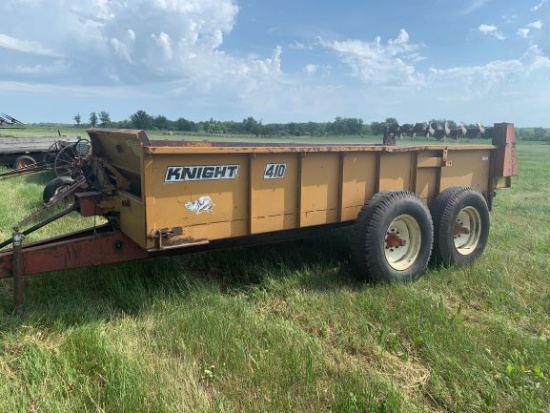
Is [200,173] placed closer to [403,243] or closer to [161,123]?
[403,243]

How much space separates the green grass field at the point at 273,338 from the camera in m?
2.83

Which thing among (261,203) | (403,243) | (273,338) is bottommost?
(273,338)

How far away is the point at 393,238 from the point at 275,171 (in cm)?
154

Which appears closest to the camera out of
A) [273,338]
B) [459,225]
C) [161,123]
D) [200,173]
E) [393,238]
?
[273,338]

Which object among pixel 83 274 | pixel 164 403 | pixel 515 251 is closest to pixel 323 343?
pixel 164 403

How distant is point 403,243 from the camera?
197 inches

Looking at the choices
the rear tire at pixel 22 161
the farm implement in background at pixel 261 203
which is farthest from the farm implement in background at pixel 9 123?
the farm implement in background at pixel 261 203

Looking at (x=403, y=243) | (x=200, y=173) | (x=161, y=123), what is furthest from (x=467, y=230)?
(x=161, y=123)

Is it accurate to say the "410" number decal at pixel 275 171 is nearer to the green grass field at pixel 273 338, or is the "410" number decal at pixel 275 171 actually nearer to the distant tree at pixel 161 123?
the green grass field at pixel 273 338

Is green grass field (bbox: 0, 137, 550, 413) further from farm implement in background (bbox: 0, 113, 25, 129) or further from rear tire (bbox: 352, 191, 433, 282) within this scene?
farm implement in background (bbox: 0, 113, 25, 129)

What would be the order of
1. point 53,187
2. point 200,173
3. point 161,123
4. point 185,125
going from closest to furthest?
point 200,173
point 53,187
point 161,123
point 185,125

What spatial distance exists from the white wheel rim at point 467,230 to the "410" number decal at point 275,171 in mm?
2516

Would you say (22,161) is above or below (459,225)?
above

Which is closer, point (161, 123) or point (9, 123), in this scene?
point (9, 123)
